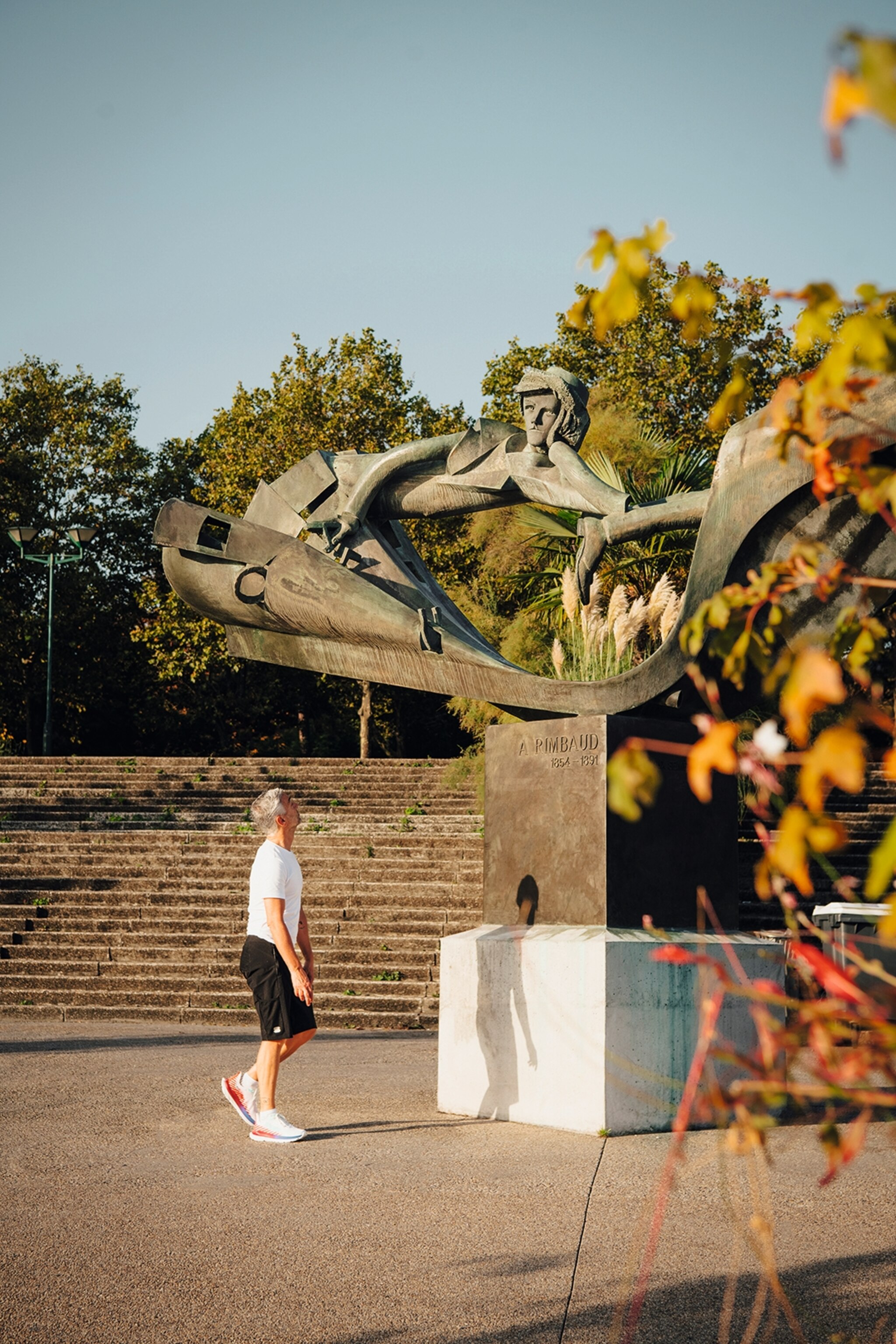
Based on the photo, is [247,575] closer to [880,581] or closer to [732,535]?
[732,535]

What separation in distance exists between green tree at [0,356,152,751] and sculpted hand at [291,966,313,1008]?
2602cm

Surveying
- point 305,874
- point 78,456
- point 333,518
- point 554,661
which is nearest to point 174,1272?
point 333,518

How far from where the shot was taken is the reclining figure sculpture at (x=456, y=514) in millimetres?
5742

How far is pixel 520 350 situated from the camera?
26781 mm

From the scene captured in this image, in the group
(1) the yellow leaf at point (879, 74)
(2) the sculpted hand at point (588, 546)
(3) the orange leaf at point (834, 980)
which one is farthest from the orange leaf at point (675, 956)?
(2) the sculpted hand at point (588, 546)

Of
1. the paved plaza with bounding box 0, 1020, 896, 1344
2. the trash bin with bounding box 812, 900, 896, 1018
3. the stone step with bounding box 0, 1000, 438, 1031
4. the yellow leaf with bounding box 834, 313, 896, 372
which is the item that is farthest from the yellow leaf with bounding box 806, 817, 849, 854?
the stone step with bounding box 0, 1000, 438, 1031

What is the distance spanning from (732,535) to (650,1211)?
10.0 ft

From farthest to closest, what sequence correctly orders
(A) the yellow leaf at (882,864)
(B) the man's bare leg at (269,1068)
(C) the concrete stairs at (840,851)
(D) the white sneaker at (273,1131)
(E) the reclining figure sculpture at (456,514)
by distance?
(C) the concrete stairs at (840,851) < (E) the reclining figure sculpture at (456,514) < (B) the man's bare leg at (269,1068) < (D) the white sneaker at (273,1131) < (A) the yellow leaf at (882,864)

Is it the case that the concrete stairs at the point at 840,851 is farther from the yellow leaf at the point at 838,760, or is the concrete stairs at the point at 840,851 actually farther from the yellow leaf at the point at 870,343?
the yellow leaf at the point at 838,760

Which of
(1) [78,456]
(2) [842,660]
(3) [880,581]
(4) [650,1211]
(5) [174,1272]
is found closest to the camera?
(3) [880,581]

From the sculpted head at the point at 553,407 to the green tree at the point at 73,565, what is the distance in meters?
25.3

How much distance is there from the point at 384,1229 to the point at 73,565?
2874cm

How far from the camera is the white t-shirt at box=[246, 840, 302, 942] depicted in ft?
17.8

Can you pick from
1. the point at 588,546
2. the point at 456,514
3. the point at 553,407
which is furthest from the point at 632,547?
the point at 588,546
